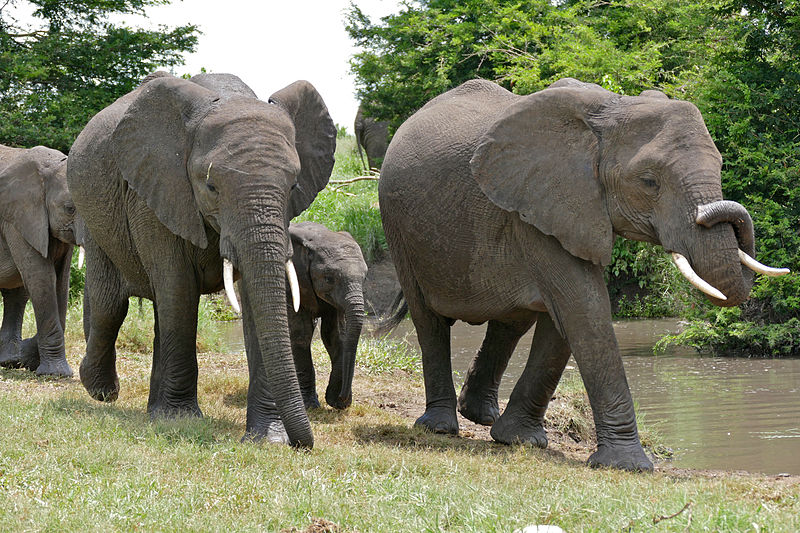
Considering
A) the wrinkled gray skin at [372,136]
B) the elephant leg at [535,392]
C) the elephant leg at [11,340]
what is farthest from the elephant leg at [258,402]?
the wrinkled gray skin at [372,136]

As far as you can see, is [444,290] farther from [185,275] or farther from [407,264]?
[185,275]

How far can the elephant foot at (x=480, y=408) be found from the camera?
8703mm

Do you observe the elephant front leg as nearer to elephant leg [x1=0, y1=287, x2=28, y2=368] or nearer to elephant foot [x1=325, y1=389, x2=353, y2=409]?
elephant foot [x1=325, y1=389, x2=353, y2=409]

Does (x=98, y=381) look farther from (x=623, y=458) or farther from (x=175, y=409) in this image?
(x=623, y=458)

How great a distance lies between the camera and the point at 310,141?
24.2 ft

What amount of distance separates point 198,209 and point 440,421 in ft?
8.91

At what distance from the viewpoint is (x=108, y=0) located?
21891mm

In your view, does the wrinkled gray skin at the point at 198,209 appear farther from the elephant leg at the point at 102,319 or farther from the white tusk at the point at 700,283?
the white tusk at the point at 700,283

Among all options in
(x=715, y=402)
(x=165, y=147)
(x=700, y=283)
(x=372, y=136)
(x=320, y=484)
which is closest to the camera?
(x=320, y=484)

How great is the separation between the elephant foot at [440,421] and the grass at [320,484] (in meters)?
0.17

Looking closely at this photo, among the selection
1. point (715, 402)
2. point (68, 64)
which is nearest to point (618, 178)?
point (715, 402)

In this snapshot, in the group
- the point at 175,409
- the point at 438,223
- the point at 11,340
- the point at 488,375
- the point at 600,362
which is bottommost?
the point at 175,409

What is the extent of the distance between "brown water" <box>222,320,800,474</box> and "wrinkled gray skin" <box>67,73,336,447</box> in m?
3.49

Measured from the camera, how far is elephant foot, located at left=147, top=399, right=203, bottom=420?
23.1 feet
